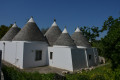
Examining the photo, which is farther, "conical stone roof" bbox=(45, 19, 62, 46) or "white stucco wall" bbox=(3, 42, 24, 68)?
"conical stone roof" bbox=(45, 19, 62, 46)

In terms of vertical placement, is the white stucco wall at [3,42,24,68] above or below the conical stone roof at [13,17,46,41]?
below

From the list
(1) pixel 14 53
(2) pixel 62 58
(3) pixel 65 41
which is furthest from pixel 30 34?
(2) pixel 62 58

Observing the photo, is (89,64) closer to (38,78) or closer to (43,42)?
(43,42)

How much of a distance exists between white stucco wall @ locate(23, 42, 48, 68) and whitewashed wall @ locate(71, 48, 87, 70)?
4.58 metres

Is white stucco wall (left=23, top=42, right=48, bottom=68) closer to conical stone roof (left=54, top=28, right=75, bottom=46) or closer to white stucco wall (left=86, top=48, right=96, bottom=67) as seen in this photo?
conical stone roof (left=54, top=28, right=75, bottom=46)

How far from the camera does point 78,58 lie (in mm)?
14195

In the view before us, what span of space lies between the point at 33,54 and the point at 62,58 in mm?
4074

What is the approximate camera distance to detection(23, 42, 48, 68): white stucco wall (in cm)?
1359

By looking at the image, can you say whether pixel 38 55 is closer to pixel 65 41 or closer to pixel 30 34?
pixel 30 34

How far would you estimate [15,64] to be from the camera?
14484mm

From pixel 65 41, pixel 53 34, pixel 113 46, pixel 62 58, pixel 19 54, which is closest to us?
pixel 113 46

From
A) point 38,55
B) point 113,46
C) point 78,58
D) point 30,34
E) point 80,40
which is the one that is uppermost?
point 30,34

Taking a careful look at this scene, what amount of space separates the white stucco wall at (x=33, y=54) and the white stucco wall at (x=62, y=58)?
0.98 meters

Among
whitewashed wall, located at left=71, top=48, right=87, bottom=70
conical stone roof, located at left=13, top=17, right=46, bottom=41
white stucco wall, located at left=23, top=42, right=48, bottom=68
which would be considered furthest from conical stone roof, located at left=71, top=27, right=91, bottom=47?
conical stone roof, located at left=13, top=17, right=46, bottom=41
